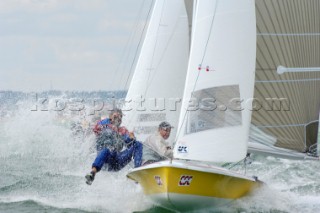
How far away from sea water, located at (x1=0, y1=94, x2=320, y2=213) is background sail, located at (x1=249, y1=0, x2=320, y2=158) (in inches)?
29.4

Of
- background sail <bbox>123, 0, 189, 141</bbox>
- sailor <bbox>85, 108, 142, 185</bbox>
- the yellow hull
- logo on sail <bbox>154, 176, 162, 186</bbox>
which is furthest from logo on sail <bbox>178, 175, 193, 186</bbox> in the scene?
background sail <bbox>123, 0, 189, 141</bbox>

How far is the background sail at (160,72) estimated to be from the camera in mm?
12539

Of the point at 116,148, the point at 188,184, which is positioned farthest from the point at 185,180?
the point at 116,148

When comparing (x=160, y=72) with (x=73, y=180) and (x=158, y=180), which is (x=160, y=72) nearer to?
(x=73, y=180)

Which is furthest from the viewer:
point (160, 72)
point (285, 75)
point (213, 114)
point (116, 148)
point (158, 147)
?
Result: point (160, 72)

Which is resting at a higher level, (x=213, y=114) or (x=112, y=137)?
(x=213, y=114)

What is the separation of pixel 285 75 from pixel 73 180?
439 centimetres

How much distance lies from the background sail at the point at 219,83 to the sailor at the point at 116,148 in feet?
3.70

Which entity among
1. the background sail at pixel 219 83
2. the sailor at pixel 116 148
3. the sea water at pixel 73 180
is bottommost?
the sea water at pixel 73 180

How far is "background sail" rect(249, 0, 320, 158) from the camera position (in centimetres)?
1045

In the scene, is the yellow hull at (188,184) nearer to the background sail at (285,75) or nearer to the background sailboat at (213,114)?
the background sailboat at (213,114)

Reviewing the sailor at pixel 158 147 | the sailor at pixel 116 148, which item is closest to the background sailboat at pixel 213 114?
the sailor at pixel 158 147

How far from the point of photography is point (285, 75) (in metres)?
10.5

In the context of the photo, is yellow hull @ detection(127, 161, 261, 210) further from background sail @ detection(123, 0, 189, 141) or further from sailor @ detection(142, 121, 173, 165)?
background sail @ detection(123, 0, 189, 141)
